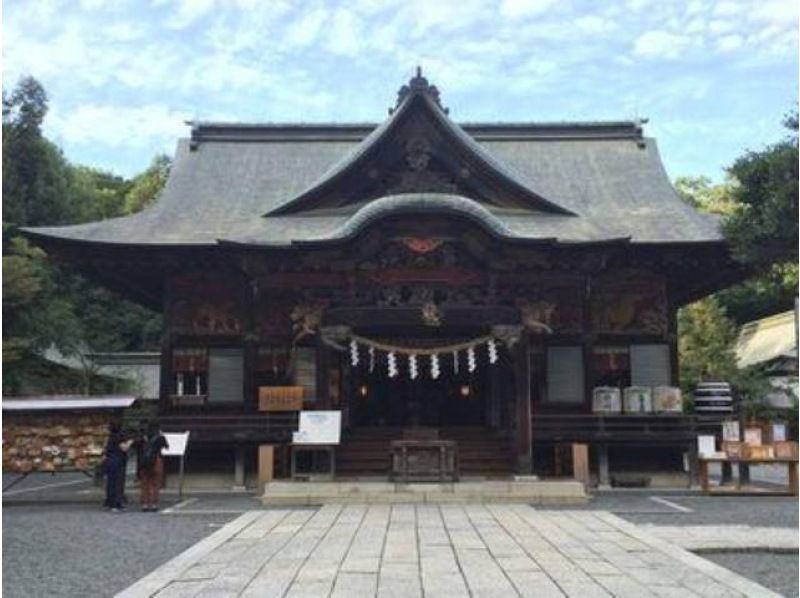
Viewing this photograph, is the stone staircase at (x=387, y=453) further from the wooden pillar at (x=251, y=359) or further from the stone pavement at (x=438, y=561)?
the stone pavement at (x=438, y=561)

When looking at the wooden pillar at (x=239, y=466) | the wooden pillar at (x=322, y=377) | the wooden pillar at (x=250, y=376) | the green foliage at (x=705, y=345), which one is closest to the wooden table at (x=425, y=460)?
the wooden pillar at (x=322, y=377)

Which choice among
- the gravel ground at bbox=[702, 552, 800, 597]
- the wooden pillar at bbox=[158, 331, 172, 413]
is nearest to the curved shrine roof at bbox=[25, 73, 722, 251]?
the wooden pillar at bbox=[158, 331, 172, 413]

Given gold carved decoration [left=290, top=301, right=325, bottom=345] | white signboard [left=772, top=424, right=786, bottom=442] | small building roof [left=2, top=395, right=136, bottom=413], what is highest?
gold carved decoration [left=290, top=301, right=325, bottom=345]

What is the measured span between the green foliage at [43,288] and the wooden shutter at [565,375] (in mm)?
13850

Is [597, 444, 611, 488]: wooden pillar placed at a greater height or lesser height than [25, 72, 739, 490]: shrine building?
lesser

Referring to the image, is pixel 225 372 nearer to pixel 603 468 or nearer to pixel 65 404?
pixel 65 404

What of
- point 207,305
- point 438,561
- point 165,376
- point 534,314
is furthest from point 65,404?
point 438,561

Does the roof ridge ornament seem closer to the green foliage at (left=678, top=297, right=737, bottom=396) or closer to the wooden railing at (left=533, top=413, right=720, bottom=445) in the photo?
the wooden railing at (left=533, top=413, right=720, bottom=445)

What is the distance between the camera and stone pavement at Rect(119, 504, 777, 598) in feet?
23.0

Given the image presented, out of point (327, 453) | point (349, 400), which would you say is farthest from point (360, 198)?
point (327, 453)

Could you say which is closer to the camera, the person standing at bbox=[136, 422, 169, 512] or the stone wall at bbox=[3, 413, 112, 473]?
the person standing at bbox=[136, 422, 169, 512]

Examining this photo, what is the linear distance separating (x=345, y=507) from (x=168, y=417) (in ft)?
16.2

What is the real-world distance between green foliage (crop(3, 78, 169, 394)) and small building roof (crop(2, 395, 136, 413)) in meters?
9.54

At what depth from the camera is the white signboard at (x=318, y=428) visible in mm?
15797
